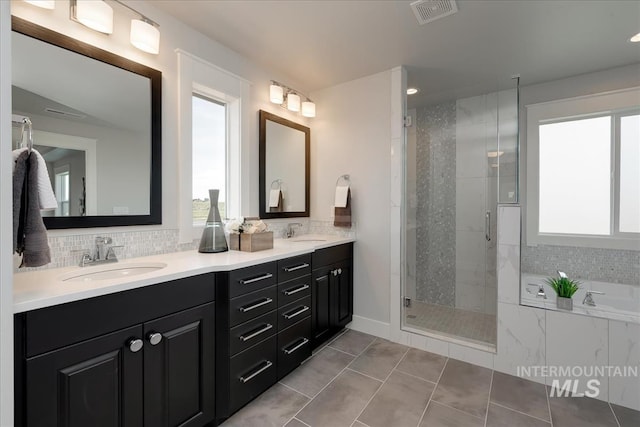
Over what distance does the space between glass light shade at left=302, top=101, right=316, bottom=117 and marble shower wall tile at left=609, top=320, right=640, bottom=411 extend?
110 inches

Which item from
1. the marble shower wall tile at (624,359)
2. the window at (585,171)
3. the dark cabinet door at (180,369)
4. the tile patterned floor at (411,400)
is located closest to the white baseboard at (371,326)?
the tile patterned floor at (411,400)

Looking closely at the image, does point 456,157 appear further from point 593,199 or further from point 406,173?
point 593,199

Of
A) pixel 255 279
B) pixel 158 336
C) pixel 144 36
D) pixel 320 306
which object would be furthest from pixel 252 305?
pixel 144 36

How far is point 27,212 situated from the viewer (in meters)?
1.00

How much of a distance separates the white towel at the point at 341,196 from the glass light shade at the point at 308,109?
82 centimetres

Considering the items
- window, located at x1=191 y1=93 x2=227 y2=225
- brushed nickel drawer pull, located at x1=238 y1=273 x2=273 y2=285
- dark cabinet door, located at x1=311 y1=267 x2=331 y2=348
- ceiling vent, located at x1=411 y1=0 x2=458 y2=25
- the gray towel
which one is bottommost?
dark cabinet door, located at x1=311 y1=267 x2=331 y2=348

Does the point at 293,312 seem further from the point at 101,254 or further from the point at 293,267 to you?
the point at 101,254

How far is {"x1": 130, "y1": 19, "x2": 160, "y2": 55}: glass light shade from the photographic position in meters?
1.59

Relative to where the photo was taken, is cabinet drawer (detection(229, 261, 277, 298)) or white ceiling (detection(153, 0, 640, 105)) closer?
cabinet drawer (detection(229, 261, 277, 298))

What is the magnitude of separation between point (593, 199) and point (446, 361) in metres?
2.16

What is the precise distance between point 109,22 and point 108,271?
4.29 ft

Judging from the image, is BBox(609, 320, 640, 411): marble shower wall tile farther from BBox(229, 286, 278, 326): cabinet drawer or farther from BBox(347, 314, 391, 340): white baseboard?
BBox(229, 286, 278, 326): cabinet drawer

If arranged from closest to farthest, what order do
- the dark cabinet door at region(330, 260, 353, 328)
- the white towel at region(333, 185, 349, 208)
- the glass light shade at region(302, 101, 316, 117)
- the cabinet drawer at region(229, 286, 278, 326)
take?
the cabinet drawer at region(229, 286, 278, 326) → the dark cabinet door at region(330, 260, 353, 328) → the white towel at region(333, 185, 349, 208) → the glass light shade at region(302, 101, 316, 117)

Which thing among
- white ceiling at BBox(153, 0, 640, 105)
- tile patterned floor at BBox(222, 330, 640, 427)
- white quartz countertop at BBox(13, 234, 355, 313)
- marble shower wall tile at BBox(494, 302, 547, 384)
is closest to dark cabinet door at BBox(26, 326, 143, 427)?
white quartz countertop at BBox(13, 234, 355, 313)
